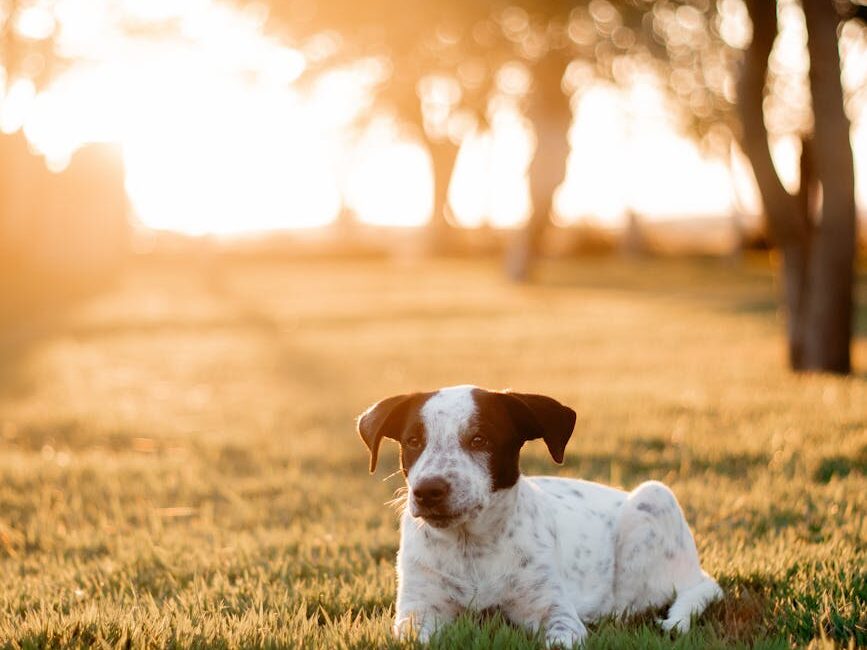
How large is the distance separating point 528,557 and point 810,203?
12.8 meters

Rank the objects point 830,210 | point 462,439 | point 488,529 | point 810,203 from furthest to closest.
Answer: point 810,203
point 830,210
point 488,529
point 462,439

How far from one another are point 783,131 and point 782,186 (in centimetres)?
3021

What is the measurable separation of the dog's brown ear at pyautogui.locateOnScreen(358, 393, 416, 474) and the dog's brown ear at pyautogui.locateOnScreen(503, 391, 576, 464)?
52 cm

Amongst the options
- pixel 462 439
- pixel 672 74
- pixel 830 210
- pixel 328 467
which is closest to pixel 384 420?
pixel 462 439

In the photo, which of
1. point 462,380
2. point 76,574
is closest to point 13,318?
point 462,380

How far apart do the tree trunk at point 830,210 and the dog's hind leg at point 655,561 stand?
30.8 feet

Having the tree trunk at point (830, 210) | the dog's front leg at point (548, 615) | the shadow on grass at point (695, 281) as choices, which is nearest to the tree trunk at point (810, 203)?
the tree trunk at point (830, 210)

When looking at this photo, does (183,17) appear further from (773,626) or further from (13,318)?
(773,626)

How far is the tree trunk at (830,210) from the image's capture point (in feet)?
44.6

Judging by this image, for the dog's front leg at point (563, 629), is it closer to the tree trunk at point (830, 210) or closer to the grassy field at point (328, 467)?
the grassy field at point (328, 467)

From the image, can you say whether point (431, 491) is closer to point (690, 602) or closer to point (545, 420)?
point (545, 420)

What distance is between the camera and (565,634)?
479cm

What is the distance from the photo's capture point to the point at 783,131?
142 feet

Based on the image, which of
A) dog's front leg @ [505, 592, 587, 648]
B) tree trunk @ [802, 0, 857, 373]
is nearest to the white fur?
dog's front leg @ [505, 592, 587, 648]
